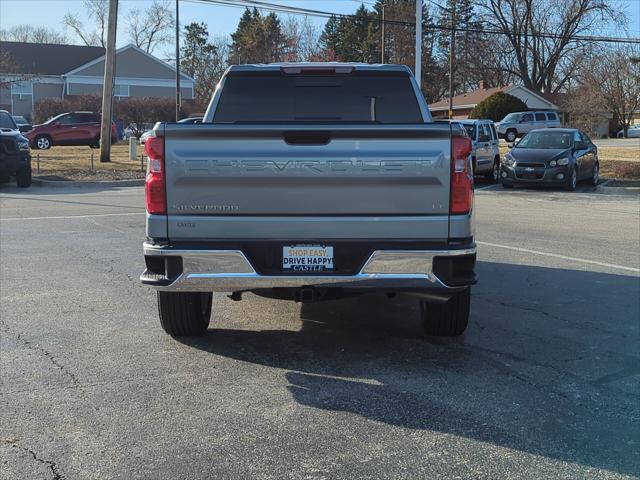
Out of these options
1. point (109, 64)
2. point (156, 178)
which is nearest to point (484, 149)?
point (109, 64)

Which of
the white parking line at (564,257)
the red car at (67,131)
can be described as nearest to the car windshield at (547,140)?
the white parking line at (564,257)

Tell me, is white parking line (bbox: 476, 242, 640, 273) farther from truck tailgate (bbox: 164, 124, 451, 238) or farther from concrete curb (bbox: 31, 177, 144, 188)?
concrete curb (bbox: 31, 177, 144, 188)

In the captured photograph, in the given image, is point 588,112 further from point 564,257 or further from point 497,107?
point 564,257

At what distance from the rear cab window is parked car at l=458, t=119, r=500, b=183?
540 inches

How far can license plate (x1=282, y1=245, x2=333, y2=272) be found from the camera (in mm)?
4336

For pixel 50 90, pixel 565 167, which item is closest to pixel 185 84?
pixel 50 90

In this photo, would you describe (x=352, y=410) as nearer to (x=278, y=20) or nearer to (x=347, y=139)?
(x=347, y=139)

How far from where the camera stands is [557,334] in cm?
550

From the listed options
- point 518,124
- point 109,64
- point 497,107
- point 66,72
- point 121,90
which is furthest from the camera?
point 121,90

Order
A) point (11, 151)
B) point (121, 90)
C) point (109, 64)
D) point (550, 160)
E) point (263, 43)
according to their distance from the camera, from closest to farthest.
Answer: point (11, 151) → point (550, 160) → point (109, 64) → point (121, 90) → point (263, 43)

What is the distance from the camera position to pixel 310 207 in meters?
4.27

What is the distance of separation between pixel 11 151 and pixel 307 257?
1509cm

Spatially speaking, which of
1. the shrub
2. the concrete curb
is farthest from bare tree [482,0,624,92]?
the concrete curb

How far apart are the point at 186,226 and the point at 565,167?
51.0 feet
